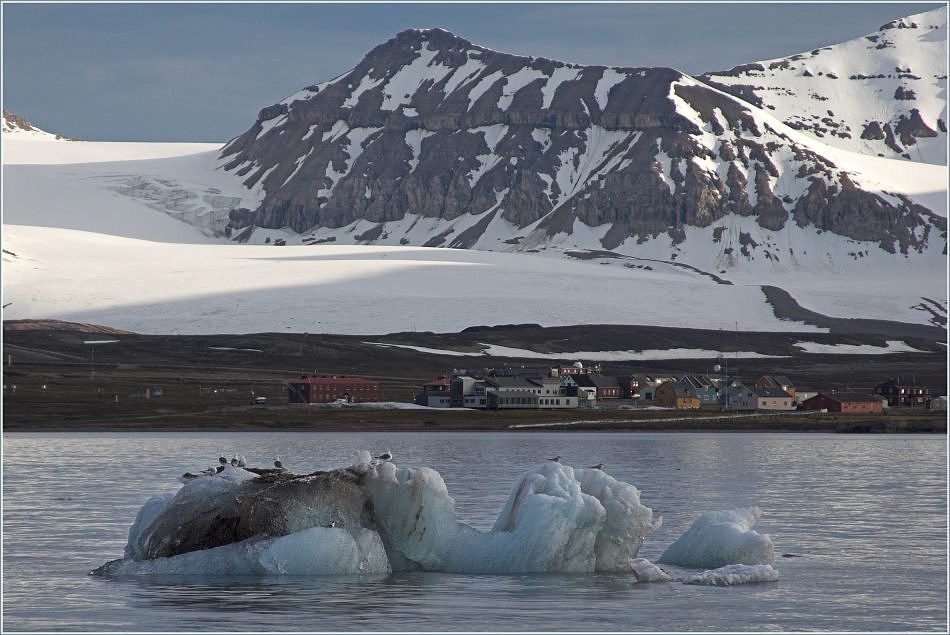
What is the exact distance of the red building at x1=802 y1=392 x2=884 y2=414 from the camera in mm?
128000

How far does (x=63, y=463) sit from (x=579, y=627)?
4471 centimetres

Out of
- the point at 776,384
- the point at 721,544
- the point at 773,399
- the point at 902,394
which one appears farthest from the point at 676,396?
the point at 721,544

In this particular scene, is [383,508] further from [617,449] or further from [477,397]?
[477,397]

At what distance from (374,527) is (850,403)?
99497 millimetres

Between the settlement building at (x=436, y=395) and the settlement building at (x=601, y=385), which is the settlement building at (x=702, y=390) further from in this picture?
the settlement building at (x=436, y=395)

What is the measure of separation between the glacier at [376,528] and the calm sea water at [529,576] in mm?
691

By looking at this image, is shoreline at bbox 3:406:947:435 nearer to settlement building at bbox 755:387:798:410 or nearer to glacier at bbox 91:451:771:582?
settlement building at bbox 755:387:798:410

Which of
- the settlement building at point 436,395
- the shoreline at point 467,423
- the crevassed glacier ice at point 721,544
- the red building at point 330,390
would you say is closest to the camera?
the crevassed glacier ice at point 721,544

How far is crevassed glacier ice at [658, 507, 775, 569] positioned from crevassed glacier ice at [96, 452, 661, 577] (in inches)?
68.6

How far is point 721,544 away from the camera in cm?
3553

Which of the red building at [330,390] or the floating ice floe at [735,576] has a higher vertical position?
the red building at [330,390]

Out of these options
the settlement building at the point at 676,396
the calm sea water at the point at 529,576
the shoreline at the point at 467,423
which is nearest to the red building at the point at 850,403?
the shoreline at the point at 467,423

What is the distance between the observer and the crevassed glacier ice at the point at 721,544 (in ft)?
115

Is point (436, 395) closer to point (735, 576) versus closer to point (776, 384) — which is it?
point (776, 384)
